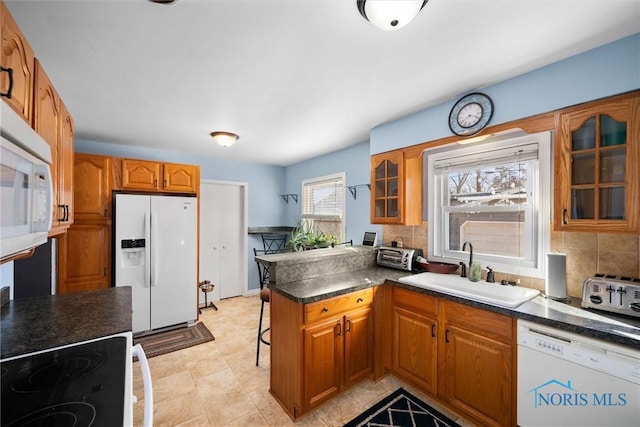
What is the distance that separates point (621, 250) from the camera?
161cm

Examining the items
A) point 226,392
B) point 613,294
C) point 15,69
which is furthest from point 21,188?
point 613,294

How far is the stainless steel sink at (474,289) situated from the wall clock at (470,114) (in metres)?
1.20

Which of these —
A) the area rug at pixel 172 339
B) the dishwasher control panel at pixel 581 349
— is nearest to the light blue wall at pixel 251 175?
the area rug at pixel 172 339

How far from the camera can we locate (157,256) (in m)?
3.19

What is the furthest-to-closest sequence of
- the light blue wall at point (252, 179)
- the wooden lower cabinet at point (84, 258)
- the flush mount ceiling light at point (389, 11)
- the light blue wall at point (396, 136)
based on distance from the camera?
A: the light blue wall at point (252, 179), the wooden lower cabinet at point (84, 258), the light blue wall at point (396, 136), the flush mount ceiling light at point (389, 11)

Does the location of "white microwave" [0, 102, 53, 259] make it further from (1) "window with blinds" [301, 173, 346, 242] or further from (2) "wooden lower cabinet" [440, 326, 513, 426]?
(1) "window with blinds" [301, 173, 346, 242]

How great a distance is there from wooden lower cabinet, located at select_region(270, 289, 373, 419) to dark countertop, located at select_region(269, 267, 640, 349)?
0.07 meters

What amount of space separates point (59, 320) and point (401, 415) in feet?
7.40

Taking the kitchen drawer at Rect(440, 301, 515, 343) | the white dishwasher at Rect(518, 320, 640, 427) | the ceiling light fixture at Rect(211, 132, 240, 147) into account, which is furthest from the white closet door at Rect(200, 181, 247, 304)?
the white dishwasher at Rect(518, 320, 640, 427)

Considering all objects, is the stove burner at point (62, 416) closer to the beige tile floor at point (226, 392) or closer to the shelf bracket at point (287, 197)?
the beige tile floor at point (226, 392)

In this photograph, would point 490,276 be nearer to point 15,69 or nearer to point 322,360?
point 322,360

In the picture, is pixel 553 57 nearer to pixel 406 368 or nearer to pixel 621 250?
pixel 621 250

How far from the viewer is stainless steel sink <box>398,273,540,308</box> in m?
1.72

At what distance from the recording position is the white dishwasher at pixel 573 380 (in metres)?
1.25
